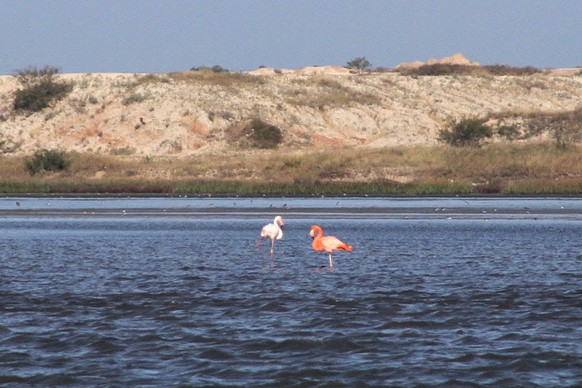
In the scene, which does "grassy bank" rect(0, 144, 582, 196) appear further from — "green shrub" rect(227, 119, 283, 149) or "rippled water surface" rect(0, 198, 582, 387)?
"rippled water surface" rect(0, 198, 582, 387)

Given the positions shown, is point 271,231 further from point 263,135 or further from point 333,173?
point 263,135

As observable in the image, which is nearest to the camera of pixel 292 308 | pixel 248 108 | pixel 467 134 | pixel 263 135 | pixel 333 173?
pixel 292 308

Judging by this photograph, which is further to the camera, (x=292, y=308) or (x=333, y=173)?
(x=333, y=173)

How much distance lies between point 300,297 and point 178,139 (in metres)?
62.3

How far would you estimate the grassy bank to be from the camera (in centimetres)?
5678

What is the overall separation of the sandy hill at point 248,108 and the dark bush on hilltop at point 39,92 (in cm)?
97

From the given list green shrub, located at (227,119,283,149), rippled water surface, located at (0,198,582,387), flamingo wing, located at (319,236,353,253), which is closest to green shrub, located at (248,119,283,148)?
green shrub, located at (227,119,283,149)

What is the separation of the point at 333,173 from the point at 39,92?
129 feet

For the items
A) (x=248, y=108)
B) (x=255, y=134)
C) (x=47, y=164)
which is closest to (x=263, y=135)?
(x=255, y=134)

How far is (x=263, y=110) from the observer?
89.5 m

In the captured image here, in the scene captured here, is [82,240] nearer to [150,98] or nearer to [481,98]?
[150,98]

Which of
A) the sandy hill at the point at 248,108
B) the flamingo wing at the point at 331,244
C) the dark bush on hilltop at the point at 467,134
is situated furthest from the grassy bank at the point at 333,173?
the flamingo wing at the point at 331,244

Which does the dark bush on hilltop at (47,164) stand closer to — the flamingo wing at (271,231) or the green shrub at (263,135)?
the green shrub at (263,135)

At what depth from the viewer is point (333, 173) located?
63781mm
